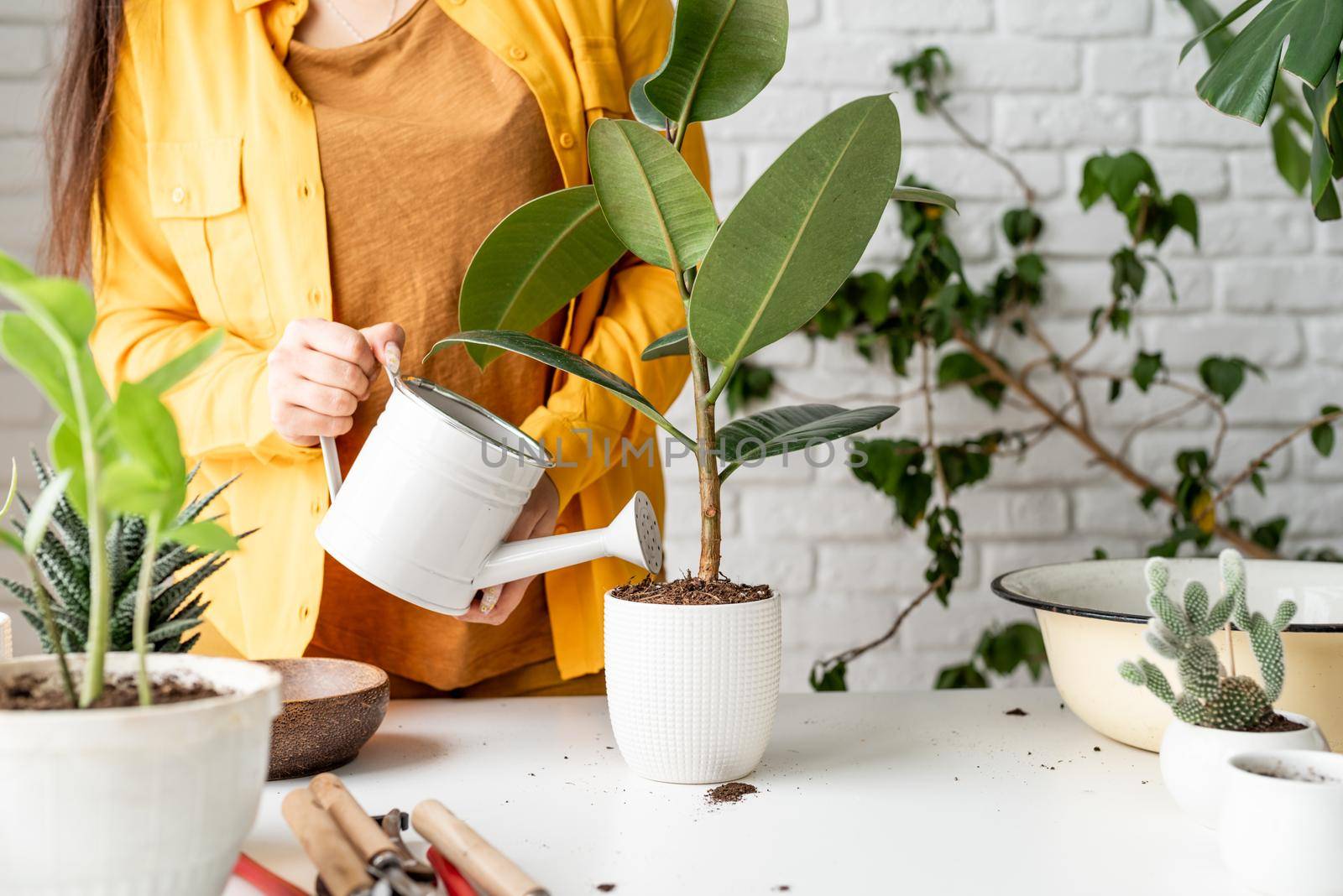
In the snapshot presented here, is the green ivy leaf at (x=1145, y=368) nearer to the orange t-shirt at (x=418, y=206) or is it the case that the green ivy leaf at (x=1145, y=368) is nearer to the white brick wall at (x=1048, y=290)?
the white brick wall at (x=1048, y=290)

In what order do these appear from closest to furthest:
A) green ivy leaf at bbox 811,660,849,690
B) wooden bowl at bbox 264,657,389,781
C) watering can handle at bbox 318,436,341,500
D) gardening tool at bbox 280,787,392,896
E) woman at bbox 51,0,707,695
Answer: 1. gardening tool at bbox 280,787,392,896
2. wooden bowl at bbox 264,657,389,781
3. watering can handle at bbox 318,436,341,500
4. woman at bbox 51,0,707,695
5. green ivy leaf at bbox 811,660,849,690

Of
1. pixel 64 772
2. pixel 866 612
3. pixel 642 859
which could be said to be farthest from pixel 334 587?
pixel 866 612

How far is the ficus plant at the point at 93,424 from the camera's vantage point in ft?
1.22

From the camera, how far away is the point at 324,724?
0.71 m

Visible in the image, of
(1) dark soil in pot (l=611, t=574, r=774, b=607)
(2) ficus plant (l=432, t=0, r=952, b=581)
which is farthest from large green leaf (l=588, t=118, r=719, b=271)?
(1) dark soil in pot (l=611, t=574, r=774, b=607)

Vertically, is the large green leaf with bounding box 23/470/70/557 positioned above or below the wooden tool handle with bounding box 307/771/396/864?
above

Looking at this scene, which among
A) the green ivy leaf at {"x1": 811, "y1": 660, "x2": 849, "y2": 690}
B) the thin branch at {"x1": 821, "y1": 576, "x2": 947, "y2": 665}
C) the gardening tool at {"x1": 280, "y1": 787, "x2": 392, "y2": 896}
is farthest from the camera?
the thin branch at {"x1": 821, "y1": 576, "x2": 947, "y2": 665}

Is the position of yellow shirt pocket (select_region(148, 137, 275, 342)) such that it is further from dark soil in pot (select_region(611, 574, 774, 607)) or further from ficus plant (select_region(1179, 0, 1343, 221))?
ficus plant (select_region(1179, 0, 1343, 221))

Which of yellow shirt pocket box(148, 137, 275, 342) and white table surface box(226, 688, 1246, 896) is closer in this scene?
white table surface box(226, 688, 1246, 896)

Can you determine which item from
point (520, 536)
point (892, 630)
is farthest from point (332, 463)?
point (892, 630)

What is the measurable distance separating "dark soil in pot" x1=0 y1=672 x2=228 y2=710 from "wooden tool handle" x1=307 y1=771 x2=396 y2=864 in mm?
108

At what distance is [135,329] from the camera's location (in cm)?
106

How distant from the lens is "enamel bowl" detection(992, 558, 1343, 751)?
0.72m

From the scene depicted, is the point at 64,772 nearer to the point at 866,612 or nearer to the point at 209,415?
the point at 209,415
